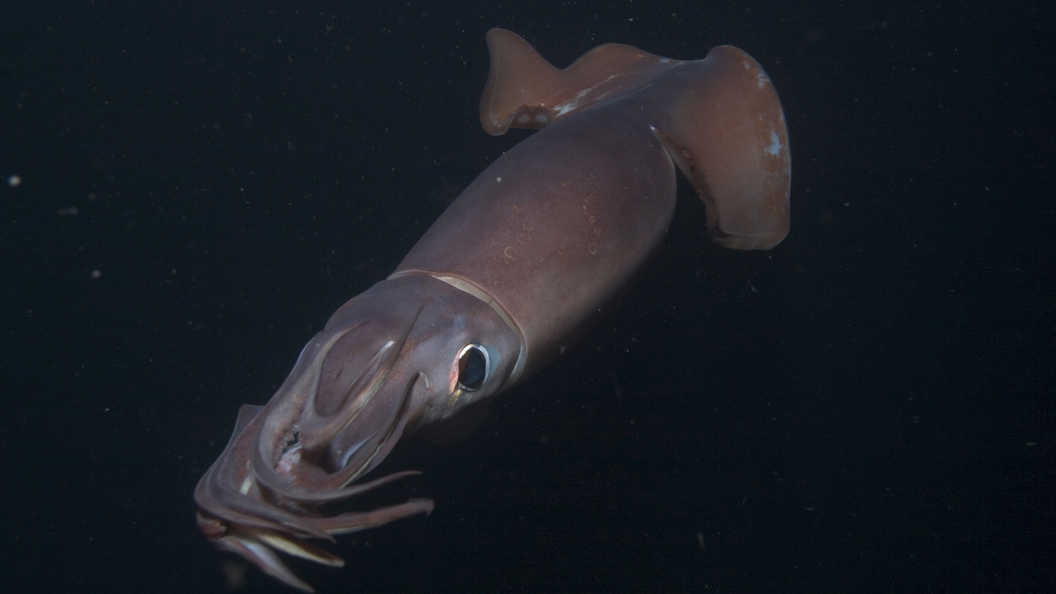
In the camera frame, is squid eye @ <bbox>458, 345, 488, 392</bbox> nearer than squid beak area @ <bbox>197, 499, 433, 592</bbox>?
No

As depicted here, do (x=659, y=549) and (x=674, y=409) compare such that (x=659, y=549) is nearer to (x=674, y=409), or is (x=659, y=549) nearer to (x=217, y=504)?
(x=674, y=409)

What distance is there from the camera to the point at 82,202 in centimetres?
600

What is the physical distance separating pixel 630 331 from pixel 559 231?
2.17 meters

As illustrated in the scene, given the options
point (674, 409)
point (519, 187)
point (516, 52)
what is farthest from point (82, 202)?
point (674, 409)

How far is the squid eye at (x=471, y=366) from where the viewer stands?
2.24m

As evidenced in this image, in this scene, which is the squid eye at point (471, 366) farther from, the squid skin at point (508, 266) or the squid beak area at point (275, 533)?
the squid beak area at point (275, 533)

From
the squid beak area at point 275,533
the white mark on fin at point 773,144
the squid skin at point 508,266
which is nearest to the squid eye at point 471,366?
the squid skin at point 508,266

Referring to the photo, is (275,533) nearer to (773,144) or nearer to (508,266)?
(508,266)

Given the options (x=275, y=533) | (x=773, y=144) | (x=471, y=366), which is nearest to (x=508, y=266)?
(x=471, y=366)

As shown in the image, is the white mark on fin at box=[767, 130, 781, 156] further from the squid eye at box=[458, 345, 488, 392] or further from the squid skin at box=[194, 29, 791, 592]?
the squid eye at box=[458, 345, 488, 392]

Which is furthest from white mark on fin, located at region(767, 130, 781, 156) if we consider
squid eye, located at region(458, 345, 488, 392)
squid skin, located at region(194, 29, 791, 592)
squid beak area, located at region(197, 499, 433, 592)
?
squid beak area, located at region(197, 499, 433, 592)

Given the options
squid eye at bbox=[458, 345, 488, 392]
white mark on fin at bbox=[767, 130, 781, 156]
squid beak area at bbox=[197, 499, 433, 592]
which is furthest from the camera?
white mark on fin at bbox=[767, 130, 781, 156]

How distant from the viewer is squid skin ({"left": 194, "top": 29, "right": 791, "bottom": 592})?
65.8 inches

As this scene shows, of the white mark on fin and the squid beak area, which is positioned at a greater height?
the squid beak area
